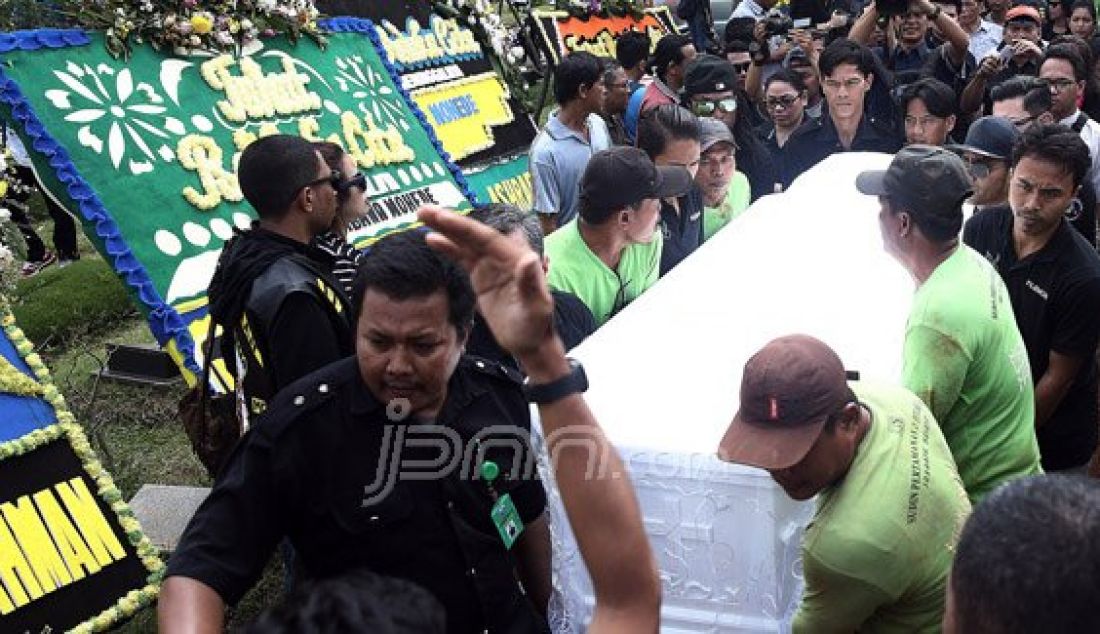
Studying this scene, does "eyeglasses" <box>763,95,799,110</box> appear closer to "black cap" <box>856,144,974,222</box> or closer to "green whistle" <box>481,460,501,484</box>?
"black cap" <box>856,144,974,222</box>

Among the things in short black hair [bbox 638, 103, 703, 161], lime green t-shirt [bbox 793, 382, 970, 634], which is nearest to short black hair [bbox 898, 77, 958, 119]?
short black hair [bbox 638, 103, 703, 161]

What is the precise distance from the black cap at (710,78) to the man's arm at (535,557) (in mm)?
3768

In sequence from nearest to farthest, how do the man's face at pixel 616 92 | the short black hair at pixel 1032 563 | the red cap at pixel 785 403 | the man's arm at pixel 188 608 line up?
the short black hair at pixel 1032 563, the man's arm at pixel 188 608, the red cap at pixel 785 403, the man's face at pixel 616 92

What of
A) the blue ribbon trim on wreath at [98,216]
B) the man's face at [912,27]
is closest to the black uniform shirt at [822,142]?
the man's face at [912,27]

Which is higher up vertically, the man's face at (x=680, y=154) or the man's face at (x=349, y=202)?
the man's face at (x=349, y=202)

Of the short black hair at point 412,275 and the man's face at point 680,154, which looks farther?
the man's face at point 680,154

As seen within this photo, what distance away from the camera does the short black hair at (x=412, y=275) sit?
2113 mm

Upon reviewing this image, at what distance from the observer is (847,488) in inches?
78.4

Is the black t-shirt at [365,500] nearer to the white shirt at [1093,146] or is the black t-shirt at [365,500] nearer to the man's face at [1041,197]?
the man's face at [1041,197]

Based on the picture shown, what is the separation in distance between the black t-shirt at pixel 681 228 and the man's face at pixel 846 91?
1541mm

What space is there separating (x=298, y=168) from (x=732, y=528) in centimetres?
186

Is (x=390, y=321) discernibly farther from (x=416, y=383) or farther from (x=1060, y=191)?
(x=1060, y=191)

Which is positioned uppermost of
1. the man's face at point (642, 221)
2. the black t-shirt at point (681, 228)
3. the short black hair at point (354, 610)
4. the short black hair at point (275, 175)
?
the short black hair at point (275, 175)

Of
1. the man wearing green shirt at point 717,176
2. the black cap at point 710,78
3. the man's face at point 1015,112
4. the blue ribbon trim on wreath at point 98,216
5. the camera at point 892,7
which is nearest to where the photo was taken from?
Result: the blue ribbon trim on wreath at point 98,216
